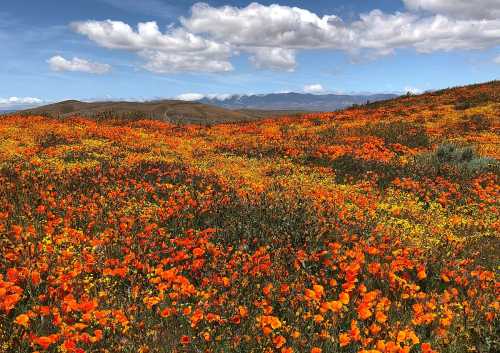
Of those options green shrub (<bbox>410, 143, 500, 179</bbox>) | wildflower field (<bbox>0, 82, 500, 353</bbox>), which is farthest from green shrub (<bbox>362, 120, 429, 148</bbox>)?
green shrub (<bbox>410, 143, 500, 179</bbox>)

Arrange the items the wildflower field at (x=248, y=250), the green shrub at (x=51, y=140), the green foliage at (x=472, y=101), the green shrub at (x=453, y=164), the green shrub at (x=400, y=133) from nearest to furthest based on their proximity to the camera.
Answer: the wildflower field at (x=248, y=250), the green shrub at (x=453, y=164), the green shrub at (x=51, y=140), the green shrub at (x=400, y=133), the green foliage at (x=472, y=101)

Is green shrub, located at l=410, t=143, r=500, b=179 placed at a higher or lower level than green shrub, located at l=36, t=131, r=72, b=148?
lower

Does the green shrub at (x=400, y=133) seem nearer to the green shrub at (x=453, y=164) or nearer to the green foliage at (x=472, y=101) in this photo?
the green shrub at (x=453, y=164)

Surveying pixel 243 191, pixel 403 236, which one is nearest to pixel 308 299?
pixel 403 236

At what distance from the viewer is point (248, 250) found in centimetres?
A: 738

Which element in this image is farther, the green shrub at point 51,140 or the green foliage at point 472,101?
the green foliage at point 472,101

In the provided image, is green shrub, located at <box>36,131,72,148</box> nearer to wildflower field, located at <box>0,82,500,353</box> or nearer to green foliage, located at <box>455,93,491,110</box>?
wildflower field, located at <box>0,82,500,353</box>

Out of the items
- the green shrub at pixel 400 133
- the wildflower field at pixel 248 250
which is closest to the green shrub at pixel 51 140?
the wildflower field at pixel 248 250

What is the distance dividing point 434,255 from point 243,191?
493cm

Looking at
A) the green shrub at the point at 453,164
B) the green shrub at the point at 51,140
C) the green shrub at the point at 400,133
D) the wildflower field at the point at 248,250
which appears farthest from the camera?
the green shrub at the point at 400,133

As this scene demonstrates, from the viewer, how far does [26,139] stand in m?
18.4

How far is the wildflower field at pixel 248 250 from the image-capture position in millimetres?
4766

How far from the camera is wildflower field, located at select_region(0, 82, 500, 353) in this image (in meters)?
4.77

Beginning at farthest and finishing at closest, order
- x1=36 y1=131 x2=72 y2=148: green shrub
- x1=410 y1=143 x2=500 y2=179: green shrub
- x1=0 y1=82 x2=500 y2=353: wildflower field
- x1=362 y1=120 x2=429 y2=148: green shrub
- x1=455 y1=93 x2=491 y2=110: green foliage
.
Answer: x1=455 y1=93 x2=491 y2=110: green foliage → x1=362 y1=120 x2=429 y2=148: green shrub → x1=36 y1=131 x2=72 y2=148: green shrub → x1=410 y1=143 x2=500 y2=179: green shrub → x1=0 y1=82 x2=500 y2=353: wildflower field
